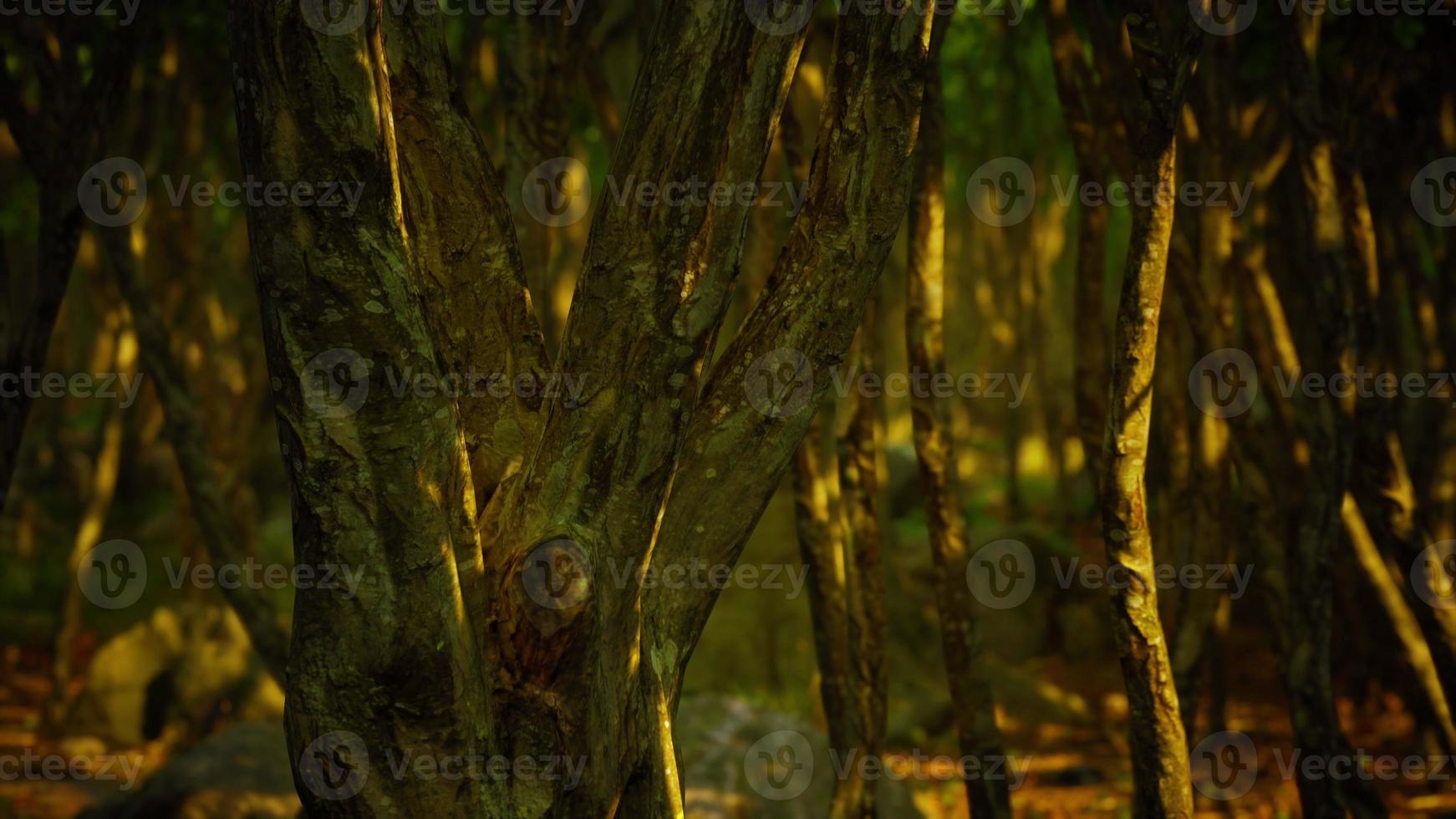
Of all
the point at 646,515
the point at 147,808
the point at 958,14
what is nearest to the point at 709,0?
the point at 646,515

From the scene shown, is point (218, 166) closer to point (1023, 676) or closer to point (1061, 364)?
point (1023, 676)

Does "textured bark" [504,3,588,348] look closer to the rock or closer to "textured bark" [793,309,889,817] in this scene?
"textured bark" [793,309,889,817]

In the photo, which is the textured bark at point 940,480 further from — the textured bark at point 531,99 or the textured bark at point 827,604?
the textured bark at point 531,99

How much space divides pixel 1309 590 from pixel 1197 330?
51.0 inches

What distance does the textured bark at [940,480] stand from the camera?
481cm

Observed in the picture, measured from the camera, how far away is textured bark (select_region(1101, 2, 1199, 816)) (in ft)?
11.7

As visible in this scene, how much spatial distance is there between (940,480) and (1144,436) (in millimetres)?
1288

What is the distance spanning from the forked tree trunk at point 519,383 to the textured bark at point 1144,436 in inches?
39.2

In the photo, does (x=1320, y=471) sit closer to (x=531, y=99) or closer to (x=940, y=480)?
(x=940, y=480)

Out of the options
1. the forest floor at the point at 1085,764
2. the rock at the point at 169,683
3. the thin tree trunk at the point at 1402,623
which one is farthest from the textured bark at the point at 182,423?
the thin tree trunk at the point at 1402,623

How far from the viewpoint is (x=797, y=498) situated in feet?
15.6

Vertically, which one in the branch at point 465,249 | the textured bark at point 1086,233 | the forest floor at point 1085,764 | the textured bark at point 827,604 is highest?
the textured bark at point 1086,233

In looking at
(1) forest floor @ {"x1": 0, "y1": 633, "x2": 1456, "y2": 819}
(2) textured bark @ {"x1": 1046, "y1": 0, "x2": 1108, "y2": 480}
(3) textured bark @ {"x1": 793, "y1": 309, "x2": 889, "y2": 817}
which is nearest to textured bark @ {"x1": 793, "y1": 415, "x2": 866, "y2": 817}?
(3) textured bark @ {"x1": 793, "y1": 309, "x2": 889, "y2": 817}

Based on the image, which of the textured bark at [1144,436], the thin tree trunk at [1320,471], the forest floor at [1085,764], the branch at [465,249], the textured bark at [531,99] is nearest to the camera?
the branch at [465,249]
